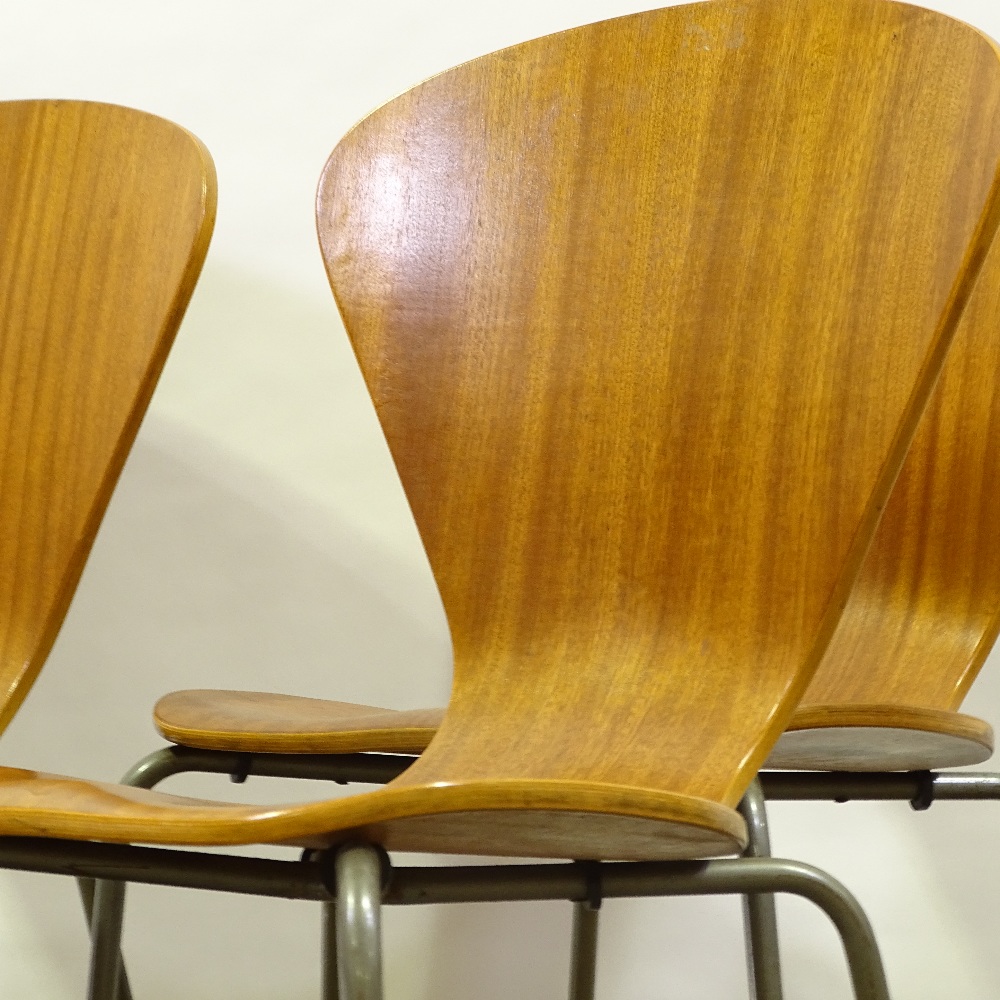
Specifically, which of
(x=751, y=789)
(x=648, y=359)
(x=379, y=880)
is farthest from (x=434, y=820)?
(x=751, y=789)

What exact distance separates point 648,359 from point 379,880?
1.22 feet

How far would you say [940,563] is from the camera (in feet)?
3.19

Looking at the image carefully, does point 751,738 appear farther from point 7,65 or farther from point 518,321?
point 7,65

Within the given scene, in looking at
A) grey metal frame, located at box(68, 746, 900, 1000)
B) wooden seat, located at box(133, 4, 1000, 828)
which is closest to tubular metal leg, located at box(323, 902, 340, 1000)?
grey metal frame, located at box(68, 746, 900, 1000)

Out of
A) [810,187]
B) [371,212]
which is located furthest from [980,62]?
[371,212]

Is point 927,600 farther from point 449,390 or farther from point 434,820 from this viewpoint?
point 434,820

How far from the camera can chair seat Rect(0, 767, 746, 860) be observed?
1.33 ft

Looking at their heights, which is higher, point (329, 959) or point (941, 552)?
point (941, 552)

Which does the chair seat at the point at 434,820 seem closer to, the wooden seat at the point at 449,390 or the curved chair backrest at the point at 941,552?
the wooden seat at the point at 449,390

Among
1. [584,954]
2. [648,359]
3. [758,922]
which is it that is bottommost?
[584,954]

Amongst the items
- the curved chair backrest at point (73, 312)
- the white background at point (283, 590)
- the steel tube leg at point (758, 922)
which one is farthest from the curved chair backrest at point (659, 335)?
the white background at point (283, 590)

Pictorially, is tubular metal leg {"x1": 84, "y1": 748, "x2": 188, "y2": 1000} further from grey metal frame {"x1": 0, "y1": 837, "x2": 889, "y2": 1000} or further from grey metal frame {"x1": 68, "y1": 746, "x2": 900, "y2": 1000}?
grey metal frame {"x1": 0, "y1": 837, "x2": 889, "y2": 1000}

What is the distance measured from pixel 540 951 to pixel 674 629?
0.79 m

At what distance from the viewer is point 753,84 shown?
717 mm
